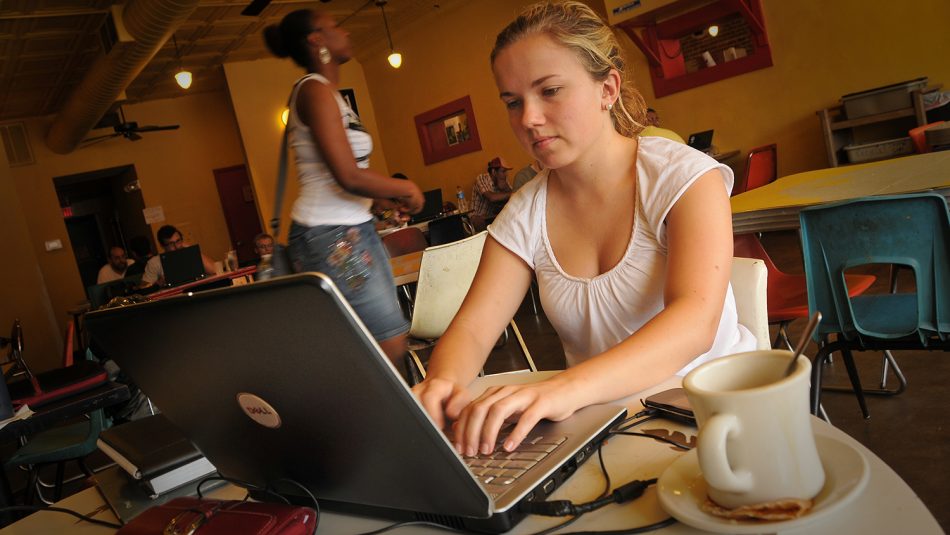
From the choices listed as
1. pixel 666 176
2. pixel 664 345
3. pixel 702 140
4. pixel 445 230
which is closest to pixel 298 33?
pixel 666 176

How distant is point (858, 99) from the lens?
6.33 meters

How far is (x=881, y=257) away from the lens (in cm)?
200

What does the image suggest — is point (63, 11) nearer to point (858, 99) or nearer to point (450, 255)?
point (450, 255)

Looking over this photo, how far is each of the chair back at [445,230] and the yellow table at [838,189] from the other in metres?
3.44

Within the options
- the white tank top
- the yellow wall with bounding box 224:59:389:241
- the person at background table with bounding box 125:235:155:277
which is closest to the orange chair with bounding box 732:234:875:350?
the white tank top

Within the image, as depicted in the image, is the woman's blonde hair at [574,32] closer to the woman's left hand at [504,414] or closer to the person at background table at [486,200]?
the woman's left hand at [504,414]

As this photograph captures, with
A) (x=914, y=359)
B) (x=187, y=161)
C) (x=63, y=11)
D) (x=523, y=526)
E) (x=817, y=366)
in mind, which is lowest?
(x=914, y=359)

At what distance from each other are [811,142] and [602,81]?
21.5 feet

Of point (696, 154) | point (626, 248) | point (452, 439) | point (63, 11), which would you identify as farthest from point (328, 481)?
point (63, 11)

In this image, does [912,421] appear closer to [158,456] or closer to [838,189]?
[838,189]

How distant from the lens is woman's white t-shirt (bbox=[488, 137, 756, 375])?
4.03ft

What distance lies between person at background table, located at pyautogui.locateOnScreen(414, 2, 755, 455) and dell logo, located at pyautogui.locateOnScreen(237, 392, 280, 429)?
270 millimetres

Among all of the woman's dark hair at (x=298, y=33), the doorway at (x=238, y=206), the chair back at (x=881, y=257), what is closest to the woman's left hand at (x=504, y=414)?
the chair back at (x=881, y=257)

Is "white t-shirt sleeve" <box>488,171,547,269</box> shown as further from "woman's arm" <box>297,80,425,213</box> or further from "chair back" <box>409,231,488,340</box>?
"chair back" <box>409,231,488,340</box>
